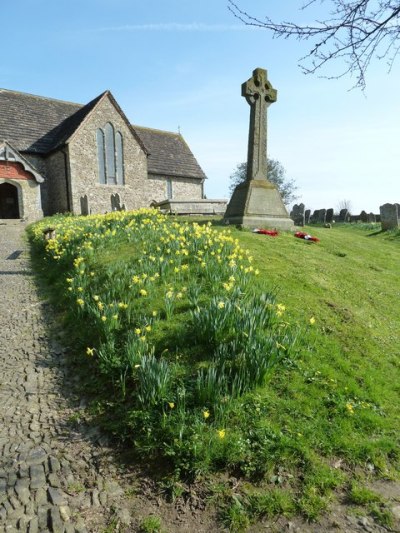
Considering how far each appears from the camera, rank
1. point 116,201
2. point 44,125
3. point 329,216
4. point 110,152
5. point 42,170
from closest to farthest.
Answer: point 116,201
point 329,216
point 42,170
point 110,152
point 44,125

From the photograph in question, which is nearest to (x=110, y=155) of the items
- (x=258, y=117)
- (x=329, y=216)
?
(x=329, y=216)

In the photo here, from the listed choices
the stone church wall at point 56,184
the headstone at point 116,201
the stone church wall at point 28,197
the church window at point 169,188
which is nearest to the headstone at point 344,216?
the headstone at point 116,201

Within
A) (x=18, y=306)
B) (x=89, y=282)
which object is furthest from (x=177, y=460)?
(x=18, y=306)

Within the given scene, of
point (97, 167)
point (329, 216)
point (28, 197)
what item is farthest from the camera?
point (97, 167)

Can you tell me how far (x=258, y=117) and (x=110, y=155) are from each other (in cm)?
1914

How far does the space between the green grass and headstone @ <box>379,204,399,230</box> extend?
11427mm

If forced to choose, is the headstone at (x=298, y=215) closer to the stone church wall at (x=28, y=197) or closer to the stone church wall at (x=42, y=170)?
the stone church wall at (x=28, y=197)

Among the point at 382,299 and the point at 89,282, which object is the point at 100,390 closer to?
the point at 89,282

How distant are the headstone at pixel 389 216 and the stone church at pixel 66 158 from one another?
1606 centimetres

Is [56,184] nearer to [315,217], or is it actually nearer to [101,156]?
[101,156]

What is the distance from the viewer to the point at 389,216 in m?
15.8

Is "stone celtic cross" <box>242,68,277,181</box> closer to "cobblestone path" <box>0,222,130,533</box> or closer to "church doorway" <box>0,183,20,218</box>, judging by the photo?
"cobblestone path" <box>0,222,130,533</box>

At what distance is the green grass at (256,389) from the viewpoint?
8.79ft

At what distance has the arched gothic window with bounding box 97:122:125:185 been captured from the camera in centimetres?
2659
